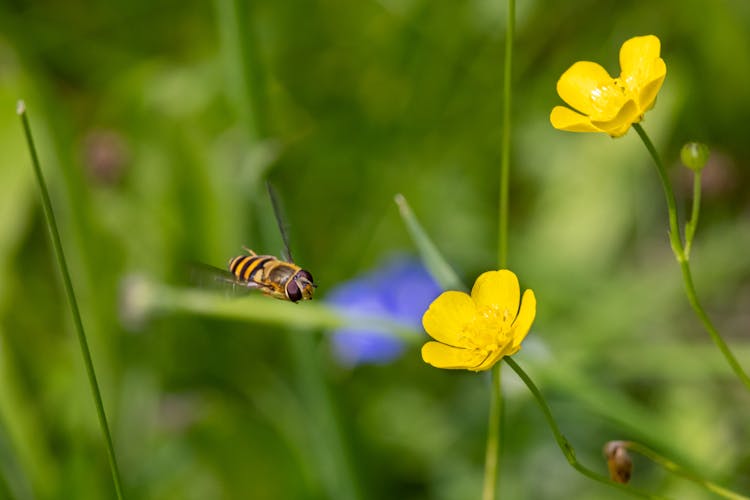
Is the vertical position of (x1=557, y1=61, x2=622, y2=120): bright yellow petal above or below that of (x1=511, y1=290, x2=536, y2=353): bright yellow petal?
above

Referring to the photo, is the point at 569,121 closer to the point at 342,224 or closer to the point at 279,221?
the point at 279,221

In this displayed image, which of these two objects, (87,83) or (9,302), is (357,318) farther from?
(87,83)

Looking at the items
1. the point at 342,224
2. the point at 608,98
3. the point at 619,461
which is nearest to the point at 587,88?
the point at 608,98

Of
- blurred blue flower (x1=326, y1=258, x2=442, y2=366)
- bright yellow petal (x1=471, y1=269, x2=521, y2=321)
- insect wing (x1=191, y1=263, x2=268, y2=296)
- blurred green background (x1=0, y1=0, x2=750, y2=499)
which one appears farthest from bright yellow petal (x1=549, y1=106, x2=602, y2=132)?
blurred blue flower (x1=326, y1=258, x2=442, y2=366)

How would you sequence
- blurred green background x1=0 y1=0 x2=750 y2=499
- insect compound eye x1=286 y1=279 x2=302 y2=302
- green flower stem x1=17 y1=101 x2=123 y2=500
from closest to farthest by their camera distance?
green flower stem x1=17 y1=101 x2=123 y2=500, insect compound eye x1=286 y1=279 x2=302 y2=302, blurred green background x1=0 y1=0 x2=750 y2=499

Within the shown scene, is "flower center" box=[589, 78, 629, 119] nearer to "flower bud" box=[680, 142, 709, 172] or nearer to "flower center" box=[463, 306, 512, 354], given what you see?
"flower bud" box=[680, 142, 709, 172]

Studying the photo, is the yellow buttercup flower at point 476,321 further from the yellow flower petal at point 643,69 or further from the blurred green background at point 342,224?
the blurred green background at point 342,224

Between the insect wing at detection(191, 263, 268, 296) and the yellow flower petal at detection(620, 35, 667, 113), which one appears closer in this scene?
the yellow flower petal at detection(620, 35, 667, 113)
